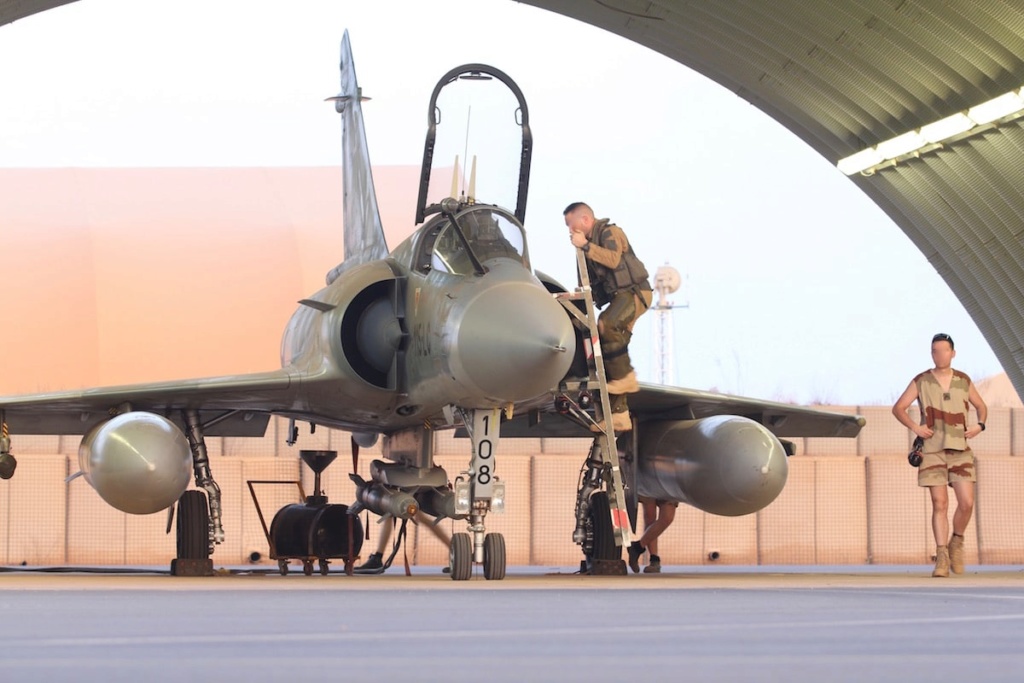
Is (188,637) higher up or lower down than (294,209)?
lower down

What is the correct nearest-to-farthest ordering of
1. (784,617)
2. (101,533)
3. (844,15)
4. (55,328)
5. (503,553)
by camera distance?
1. (784,617)
2. (503,553)
3. (844,15)
4. (101,533)
5. (55,328)

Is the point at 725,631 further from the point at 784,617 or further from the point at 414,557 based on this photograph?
the point at 414,557

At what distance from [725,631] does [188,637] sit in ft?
5.09

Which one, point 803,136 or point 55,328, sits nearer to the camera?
point 803,136

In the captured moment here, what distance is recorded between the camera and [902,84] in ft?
46.0

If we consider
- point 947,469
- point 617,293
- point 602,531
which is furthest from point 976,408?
point 602,531

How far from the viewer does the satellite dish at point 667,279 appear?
40688 mm

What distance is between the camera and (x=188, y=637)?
442 cm

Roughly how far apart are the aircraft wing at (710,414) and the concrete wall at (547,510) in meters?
1.83

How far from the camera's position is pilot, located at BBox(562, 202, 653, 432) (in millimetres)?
10047

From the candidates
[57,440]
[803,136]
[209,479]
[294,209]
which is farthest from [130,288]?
[209,479]

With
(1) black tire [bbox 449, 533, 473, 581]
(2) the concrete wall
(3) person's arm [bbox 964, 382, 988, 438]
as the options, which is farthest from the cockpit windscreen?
(2) the concrete wall

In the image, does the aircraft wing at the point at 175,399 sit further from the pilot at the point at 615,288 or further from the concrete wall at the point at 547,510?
the concrete wall at the point at 547,510

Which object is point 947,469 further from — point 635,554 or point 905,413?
point 635,554
